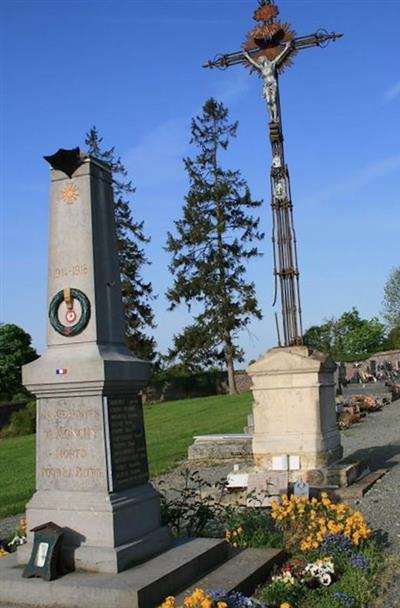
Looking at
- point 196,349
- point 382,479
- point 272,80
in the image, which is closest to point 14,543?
point 382,479

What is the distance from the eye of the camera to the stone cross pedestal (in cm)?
564

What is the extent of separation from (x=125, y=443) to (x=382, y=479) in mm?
6187

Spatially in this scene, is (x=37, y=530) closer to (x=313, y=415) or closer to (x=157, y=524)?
(x=157, y=524)

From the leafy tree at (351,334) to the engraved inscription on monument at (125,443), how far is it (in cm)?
6711

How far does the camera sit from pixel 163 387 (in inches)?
1633

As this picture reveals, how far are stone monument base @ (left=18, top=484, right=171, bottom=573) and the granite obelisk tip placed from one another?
9.10ft

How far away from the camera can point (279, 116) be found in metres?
12.4

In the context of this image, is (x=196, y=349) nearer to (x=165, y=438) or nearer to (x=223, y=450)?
(x=165, y=438)

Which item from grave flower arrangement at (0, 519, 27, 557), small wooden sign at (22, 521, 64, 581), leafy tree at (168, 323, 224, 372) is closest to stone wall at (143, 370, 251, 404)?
leafy tree at (168, 323, 224, 372)

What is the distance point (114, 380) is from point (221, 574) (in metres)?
1.78

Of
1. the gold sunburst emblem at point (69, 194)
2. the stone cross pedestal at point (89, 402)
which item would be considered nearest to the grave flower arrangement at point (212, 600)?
the stone cross pedestal at point (89, 402)

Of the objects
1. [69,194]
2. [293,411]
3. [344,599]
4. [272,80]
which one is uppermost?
[272,80]

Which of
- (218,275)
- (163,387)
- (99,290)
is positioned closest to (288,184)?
(99,290)

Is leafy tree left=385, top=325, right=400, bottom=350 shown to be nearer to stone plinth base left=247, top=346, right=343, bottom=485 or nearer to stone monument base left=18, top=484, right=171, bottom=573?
stone plinth base left=247, top=346, right=343, bottom=485
